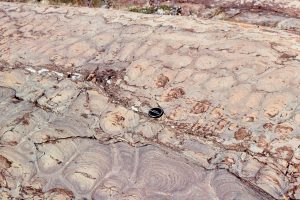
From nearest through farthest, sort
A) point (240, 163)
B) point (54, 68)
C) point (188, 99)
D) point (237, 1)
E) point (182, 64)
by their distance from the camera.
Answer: point (240, 163)
point (188, 99)
point (182, 64)
point (54, 68)
point (237, 1)

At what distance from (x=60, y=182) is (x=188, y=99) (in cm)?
91

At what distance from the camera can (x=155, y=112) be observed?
2.98 metres

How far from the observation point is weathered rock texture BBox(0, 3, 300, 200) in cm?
250

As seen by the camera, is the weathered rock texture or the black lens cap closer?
the weathered rock texture

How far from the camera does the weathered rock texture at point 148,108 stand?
2.50 metres

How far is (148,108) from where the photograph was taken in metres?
3.03

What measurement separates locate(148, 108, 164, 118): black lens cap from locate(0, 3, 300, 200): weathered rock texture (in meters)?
0.03

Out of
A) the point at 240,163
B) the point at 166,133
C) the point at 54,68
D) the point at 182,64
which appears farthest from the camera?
the point at 54,68

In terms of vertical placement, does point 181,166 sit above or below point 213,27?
below

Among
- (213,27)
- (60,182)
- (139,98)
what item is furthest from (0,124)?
(213,27)

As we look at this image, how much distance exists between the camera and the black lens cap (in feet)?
9.70

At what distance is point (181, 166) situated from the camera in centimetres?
254

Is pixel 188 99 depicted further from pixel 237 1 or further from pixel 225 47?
pixel 237 1

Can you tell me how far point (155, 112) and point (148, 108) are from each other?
0.23 ft
